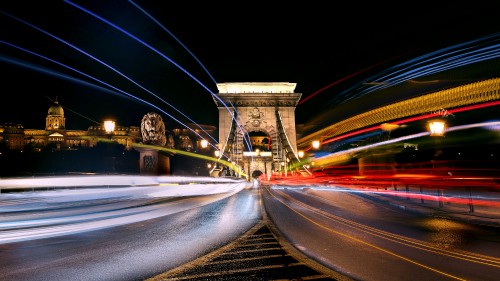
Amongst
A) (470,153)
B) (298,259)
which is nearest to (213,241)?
(298,259)

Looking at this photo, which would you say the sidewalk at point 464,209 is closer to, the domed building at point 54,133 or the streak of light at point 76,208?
the streak of light at point 76,208

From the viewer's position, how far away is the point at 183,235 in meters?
9.11

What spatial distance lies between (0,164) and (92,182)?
2926 centimetres

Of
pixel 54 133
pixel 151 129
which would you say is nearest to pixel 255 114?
pixel 151 129

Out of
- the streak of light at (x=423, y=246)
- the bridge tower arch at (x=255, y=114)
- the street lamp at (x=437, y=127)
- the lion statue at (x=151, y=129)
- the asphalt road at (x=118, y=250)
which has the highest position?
the bridge tower arch at (x=255, y=114)

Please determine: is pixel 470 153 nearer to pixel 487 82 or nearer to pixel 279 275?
pixel 487 82

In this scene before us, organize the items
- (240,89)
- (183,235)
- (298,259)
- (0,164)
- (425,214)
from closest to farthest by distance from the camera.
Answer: (298,259) → (183,235) → (425,214) → (0,164) → (240,89)

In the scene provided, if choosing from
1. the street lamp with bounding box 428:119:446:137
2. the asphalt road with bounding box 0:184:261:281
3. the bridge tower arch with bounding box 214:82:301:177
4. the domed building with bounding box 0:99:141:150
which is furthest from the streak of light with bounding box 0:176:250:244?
the domed building with bounding box 0:99:141:150

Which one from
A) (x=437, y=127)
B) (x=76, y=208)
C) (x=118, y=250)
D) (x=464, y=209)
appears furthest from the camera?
(x=76, y=208)

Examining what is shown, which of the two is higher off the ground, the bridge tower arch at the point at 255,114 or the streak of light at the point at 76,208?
the bridge tower arch at the point at 255,114

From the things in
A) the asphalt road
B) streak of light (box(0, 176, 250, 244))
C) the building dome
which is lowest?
the asphalt road

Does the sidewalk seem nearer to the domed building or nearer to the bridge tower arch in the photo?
the bridge tower arch

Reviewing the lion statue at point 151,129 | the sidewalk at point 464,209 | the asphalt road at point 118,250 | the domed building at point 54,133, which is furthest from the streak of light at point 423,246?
the domed building at point 54,133

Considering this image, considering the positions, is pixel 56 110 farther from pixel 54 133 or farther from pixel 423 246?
pixel 423 246
